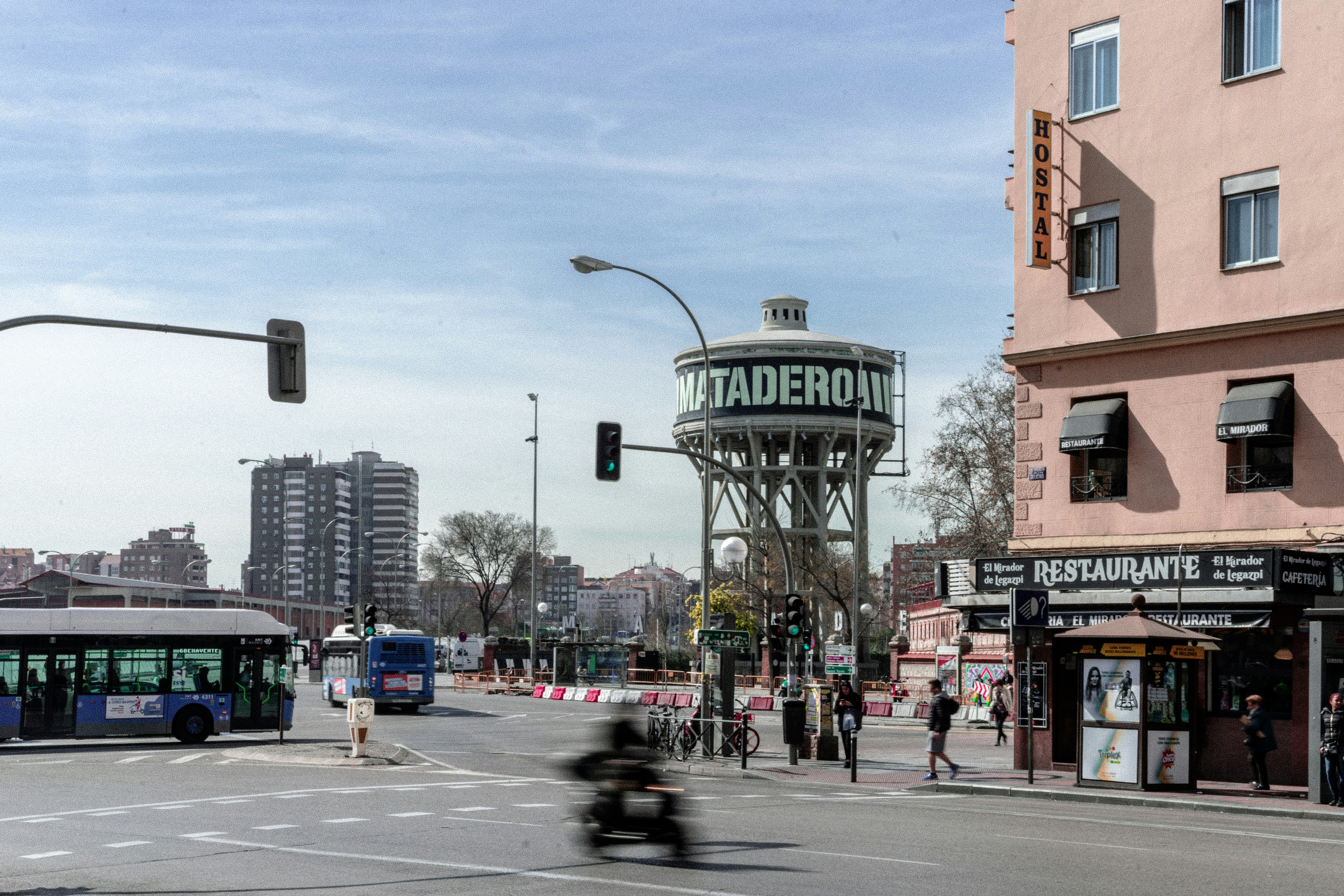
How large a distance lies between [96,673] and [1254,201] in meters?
24.7

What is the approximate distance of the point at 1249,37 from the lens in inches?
974

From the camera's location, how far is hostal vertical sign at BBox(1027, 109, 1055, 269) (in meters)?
26.5

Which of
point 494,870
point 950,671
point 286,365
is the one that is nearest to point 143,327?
point 286,365

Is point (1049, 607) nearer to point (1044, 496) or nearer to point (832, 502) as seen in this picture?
point (1044, 496)

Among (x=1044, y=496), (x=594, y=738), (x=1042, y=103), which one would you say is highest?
(x=1042, y=103)

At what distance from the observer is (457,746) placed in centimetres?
3312

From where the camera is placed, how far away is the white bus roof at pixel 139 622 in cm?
3091

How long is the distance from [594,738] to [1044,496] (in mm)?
15231

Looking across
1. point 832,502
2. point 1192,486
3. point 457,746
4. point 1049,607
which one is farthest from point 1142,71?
point 832,502

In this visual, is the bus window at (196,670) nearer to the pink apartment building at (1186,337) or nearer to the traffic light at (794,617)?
the traffic light at (794,617)

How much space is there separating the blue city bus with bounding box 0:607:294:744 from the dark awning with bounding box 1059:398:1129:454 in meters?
16.8

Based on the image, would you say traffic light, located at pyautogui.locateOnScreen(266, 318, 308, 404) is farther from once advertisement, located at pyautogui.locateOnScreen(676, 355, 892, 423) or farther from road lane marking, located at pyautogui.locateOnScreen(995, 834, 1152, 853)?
once advertisement, located at pyautogui.locateOnScreen(676, 355, 892, 423)

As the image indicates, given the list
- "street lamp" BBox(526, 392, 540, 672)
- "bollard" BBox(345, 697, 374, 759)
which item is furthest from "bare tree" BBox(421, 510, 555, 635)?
"bollard" BBox(345, 697, 374, 759)

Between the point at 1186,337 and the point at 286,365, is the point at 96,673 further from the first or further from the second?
the point at 1186,337
